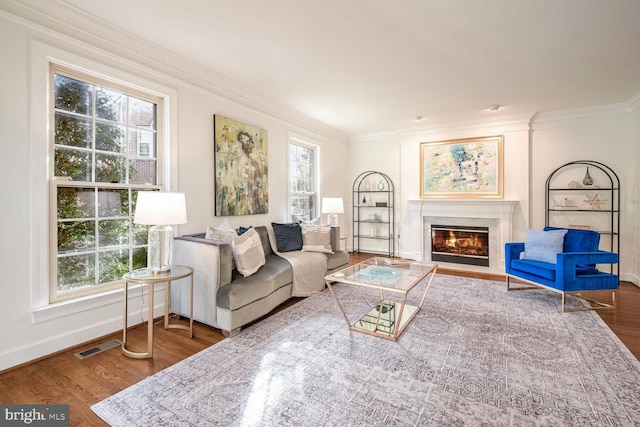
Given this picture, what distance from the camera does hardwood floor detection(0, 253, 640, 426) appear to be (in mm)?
1800

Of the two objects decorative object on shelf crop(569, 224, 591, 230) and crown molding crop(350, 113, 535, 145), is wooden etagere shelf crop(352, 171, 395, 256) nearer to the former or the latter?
crown molding crop(350, 113, 535, 145)

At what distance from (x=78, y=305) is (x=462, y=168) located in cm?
571

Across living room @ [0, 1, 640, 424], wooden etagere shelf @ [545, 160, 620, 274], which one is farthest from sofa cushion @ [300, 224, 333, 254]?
wooden etagere shelf @ [545, 160, 620, 274]

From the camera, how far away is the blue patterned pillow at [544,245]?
11.8ft

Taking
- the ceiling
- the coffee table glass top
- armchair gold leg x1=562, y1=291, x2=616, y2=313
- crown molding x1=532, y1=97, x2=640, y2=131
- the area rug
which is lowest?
the area rug

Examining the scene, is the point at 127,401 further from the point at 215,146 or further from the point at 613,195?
the point at 613,195

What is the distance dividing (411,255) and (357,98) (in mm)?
3310

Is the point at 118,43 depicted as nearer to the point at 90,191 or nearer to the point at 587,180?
the point at 90,191

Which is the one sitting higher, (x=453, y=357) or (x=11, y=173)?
(x=11, y=173)

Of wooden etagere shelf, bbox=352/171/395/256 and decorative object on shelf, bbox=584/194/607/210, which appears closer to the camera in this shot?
decorative object on shelf, bbox=584/194/607/210

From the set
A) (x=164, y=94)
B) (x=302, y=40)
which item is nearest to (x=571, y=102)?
(x=302, y=40)

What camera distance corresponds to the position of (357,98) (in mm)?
4281

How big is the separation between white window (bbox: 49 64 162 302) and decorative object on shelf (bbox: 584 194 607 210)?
6102mm

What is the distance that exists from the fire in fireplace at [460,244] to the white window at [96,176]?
4.81m
